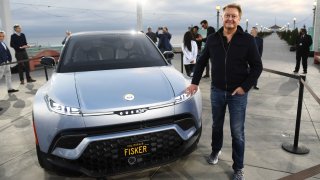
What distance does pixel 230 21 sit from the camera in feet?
9.84

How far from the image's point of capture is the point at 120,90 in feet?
10.3

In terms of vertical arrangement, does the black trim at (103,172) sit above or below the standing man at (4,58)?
below

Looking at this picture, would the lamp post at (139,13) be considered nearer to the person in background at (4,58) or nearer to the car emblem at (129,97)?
the person in background at (4,58)

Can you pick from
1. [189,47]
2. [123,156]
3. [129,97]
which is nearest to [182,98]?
[129,97]

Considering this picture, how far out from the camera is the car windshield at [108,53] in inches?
155

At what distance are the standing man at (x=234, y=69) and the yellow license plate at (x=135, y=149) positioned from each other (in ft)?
2.55

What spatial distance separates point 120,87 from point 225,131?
226 cm

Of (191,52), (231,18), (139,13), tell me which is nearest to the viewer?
(231,18)

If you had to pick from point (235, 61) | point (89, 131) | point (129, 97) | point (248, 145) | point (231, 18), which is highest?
point (231, 18)

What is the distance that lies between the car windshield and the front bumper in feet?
4.13

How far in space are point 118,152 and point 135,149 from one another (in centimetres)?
16

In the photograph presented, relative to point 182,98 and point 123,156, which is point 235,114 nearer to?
point 182,98

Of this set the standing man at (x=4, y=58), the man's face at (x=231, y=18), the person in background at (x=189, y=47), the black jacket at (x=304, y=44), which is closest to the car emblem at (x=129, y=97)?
the man's face at (x=231, y=18)

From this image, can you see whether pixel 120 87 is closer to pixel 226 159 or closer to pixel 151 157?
pixel 151 157
